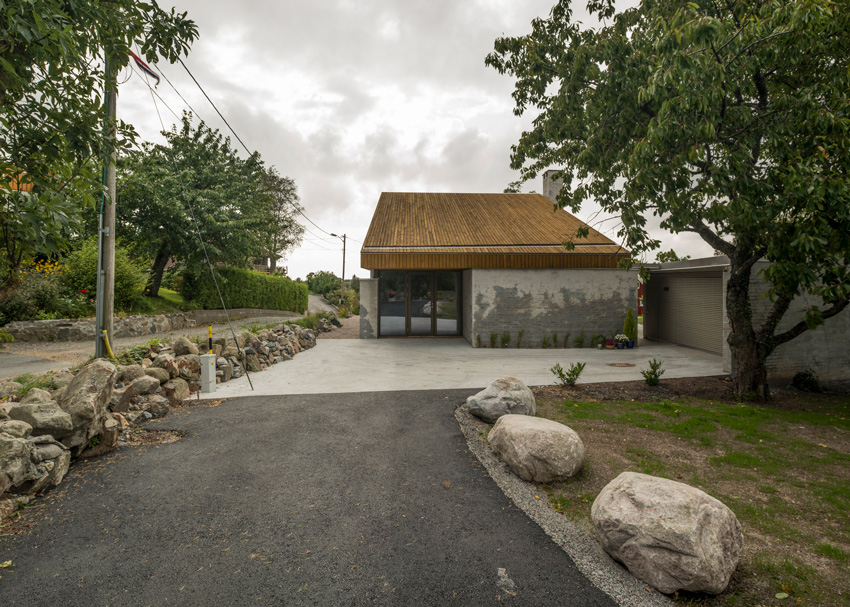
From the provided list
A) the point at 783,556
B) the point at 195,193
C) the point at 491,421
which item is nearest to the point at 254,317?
the point at 195,193

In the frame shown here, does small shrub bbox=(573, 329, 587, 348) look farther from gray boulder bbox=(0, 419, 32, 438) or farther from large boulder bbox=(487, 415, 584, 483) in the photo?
gray boulder bbox=(0, 419, 32, 438)

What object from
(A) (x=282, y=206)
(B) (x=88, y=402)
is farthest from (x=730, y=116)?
(A) (x=282, y=206)

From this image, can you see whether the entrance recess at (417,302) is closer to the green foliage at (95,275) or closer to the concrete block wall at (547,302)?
the concrete block wall at (547,302)

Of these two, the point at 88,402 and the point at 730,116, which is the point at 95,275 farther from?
the point at 730,116

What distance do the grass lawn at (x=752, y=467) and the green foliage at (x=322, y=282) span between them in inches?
1454

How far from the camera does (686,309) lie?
13.6 metres

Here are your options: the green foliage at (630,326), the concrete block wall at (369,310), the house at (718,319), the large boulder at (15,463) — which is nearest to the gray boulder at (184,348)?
the large boulder at (15,463)

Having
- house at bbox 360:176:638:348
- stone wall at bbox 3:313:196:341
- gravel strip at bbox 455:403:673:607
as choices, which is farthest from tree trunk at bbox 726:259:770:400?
stone wall at bbox 3:313:196:341

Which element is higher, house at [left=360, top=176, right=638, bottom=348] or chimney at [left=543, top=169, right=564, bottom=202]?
chimney at [left=543, top=169, right=564, bottom=202]

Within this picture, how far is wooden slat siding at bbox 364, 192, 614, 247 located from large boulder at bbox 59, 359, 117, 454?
9486 millimetres

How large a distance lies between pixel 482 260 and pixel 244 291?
14.3 meters

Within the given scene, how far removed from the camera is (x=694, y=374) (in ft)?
30.4

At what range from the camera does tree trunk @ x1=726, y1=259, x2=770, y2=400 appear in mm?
7547

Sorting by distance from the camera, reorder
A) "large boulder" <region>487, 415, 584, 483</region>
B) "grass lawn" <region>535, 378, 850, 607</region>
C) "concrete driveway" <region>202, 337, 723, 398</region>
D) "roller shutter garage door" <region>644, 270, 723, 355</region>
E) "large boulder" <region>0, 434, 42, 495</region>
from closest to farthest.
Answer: "grass lawn" <region>535, 378, 850, 607</region>, "large boulder" <region>0, 434, 42, 495</region>, "large boulder" <region>487, 415, 584, 483</region>, "concrete driveway" <region>202, 337, 723, 398</region>, "roller shutter garage door" <region>644, 270, 723, 355</region>
